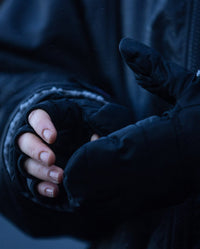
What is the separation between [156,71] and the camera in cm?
38

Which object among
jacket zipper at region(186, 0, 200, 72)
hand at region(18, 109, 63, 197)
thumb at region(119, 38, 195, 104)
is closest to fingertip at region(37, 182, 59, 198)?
hand at region(18, 109, 63, 197)

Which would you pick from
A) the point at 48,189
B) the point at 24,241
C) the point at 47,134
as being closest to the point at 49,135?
the point at 47,134

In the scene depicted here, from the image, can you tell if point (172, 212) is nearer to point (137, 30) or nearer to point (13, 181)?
point (13, 181)

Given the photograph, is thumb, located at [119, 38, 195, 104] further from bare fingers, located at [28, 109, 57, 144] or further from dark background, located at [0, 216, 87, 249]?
dark background, located at [0, 216, 87, 249]

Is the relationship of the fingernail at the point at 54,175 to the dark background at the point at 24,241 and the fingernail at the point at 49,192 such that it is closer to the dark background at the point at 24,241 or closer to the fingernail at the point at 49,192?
the fingernail at the point at 49,192

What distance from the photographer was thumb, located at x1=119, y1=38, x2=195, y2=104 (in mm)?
382

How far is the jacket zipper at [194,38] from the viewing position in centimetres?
56

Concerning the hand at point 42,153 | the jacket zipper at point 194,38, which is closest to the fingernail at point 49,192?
the hand at point 42,153

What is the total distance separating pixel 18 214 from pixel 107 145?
34 centimetres

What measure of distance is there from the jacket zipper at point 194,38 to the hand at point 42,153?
35 cm

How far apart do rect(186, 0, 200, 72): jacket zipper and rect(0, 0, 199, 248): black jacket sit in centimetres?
1

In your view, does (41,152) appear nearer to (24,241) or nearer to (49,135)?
(49,135)

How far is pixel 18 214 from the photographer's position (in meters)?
0.58

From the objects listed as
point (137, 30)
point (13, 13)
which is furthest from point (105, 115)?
point (13, 13)
